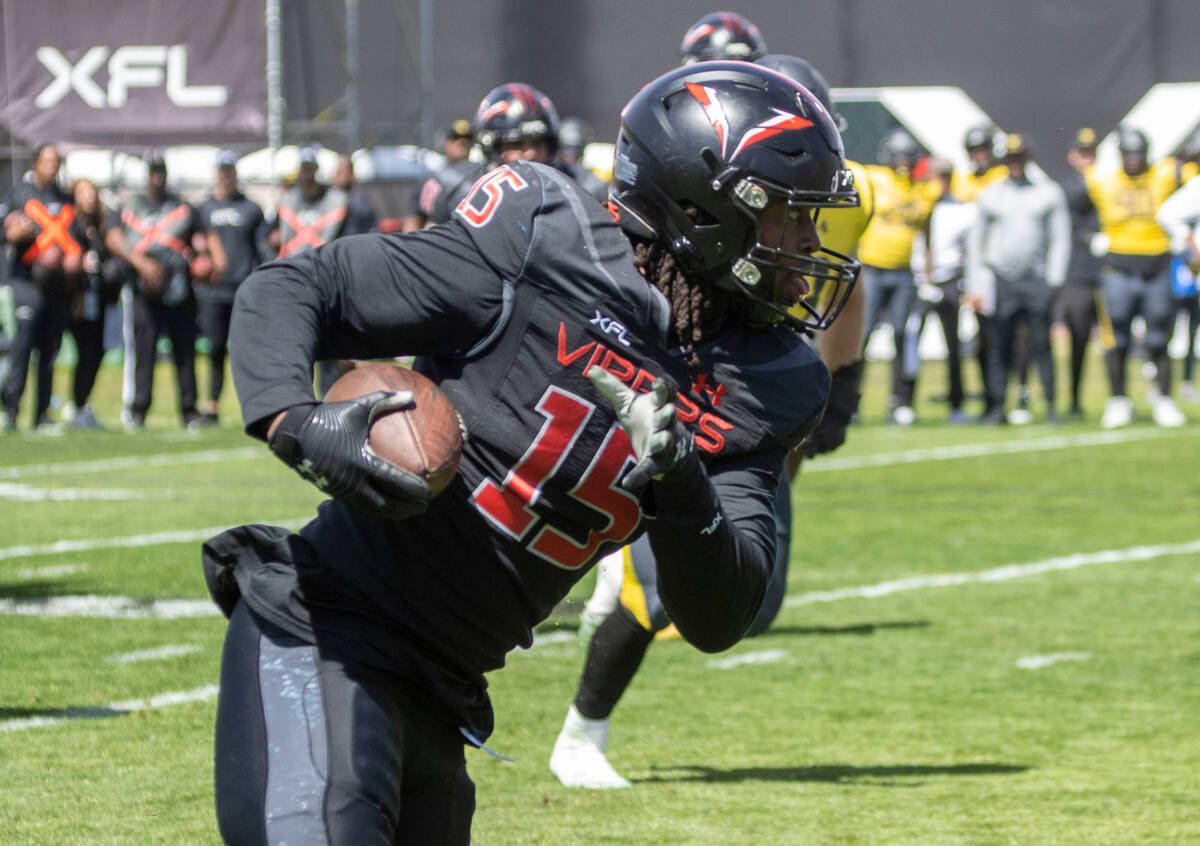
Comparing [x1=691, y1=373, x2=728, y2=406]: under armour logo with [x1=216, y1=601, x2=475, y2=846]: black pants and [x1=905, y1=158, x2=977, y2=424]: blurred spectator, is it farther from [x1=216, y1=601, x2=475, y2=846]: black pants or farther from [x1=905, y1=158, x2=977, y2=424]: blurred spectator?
[x1=905, y1=158, x2=977, y2=424]: blurred spectator

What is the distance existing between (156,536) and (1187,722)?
5153mm

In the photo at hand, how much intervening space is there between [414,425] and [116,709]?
10.7 feet

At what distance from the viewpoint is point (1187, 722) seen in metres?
5.73

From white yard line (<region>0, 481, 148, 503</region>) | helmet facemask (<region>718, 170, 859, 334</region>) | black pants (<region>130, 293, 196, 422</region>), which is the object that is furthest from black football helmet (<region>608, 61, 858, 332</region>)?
black pants (<region>130, 293, 196, 422</region>)

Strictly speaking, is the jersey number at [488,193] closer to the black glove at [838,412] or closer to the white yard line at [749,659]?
the black glove at [838,412]

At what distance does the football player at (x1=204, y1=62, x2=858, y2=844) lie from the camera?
2773 millimetres

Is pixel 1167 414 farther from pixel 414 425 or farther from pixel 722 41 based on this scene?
pixel 414 425

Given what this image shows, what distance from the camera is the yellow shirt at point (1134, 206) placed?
49.6ft

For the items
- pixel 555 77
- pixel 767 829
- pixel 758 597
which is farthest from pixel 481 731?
pixel 555 77

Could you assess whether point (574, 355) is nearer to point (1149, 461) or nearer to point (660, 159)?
point (660, 159)

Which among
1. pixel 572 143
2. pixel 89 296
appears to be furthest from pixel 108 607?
pixel 572 143

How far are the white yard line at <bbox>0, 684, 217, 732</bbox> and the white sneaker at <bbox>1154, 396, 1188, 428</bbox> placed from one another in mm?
10798

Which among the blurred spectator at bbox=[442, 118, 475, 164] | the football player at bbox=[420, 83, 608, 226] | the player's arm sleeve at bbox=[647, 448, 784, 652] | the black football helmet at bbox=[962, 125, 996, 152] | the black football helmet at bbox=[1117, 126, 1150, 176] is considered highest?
the player's arm sleeve at bbox=[647, 448, 784, 652]

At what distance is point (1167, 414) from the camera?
15.3m
